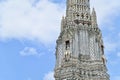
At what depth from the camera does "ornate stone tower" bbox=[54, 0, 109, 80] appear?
165 feet

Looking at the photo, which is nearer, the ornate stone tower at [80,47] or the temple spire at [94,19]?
the ornate stone tower at [80,47]

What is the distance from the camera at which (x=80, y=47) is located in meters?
52.0

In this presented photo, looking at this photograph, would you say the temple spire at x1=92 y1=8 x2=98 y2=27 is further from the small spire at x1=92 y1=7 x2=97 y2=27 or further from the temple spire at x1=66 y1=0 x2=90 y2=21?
the temple spire at x1=66 y1=0 x2=90 y2=21

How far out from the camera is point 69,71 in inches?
1973

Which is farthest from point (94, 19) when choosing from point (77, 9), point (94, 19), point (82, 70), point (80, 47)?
point (82, 70)

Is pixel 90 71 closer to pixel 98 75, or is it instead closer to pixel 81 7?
pixel 98 75

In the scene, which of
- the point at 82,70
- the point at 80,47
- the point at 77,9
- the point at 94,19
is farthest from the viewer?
the point at 77,9

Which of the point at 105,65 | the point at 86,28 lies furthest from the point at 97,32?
the point at 105,65

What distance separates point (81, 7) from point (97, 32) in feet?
17.2

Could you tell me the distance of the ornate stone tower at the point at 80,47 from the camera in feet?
165

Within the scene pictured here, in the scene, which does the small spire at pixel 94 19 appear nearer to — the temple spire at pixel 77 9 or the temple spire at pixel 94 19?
the temple spire at pixel 94 19

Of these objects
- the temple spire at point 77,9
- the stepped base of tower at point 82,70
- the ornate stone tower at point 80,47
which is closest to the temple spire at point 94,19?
the ornate stone tower at point 80,47

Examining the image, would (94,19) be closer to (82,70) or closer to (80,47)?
(80,47)

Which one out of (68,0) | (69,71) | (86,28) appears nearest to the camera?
(69,71)
